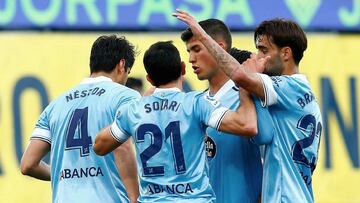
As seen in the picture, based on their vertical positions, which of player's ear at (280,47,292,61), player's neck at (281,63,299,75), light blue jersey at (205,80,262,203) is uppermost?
player's ear at (280,47,292,61)

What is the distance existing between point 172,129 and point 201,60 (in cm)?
60

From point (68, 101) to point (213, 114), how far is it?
4.29ft

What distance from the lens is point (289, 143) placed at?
6965 millimetres

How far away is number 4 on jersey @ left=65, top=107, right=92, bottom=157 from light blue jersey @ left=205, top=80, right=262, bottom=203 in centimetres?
81

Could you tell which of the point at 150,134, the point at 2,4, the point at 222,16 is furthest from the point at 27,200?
the point at 150,134

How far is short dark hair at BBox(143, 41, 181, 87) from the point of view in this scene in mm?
6938

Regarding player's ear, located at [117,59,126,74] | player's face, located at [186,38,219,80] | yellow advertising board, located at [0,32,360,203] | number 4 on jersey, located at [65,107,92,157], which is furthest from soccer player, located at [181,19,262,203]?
yellow advertising board, located at [0,32,360,203]

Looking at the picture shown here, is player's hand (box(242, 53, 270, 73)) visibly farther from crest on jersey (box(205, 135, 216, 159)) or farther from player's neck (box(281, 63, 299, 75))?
crest on jersey (box(205, 135, 216, 159))

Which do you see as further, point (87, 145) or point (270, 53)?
point (87, 145)

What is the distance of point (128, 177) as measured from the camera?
739 cm

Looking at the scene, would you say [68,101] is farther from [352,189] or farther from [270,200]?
[352,189]

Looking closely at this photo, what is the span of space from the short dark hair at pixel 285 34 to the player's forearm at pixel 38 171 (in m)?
1.85

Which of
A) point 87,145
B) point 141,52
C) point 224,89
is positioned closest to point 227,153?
point 224,89

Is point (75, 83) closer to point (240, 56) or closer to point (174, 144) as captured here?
point (240, 56)
